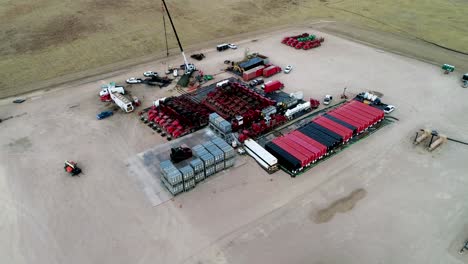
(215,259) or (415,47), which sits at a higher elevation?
(415,47)

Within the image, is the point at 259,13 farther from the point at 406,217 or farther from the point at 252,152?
the point at 406,217

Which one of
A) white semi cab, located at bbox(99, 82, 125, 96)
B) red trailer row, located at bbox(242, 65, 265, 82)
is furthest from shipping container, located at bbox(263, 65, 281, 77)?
white semi cab, located at bbox(99, 82, 125, 96)

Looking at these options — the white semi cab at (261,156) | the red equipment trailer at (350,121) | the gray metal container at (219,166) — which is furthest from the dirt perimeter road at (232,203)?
the red equipment trailer at (350,121)

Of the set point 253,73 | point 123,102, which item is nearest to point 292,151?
point 253,73

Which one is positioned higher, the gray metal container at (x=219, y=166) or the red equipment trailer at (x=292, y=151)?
the red equipment trailer at (x=292, y=151)

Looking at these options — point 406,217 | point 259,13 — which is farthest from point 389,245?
point 259,13

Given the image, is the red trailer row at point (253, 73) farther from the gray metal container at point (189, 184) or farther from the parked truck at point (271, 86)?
the gray metal container at point (189, 184)

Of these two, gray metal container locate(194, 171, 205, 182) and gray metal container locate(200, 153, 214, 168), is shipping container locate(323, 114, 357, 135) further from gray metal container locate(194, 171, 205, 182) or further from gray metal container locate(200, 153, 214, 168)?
gray metal container locate(194, 171, 205, 182)
